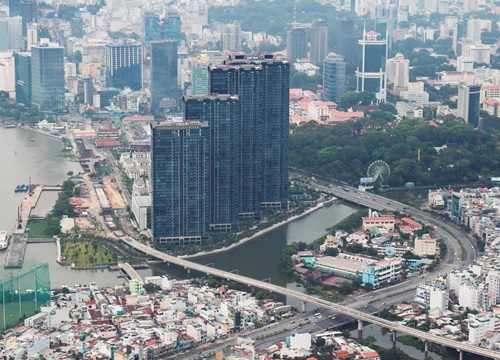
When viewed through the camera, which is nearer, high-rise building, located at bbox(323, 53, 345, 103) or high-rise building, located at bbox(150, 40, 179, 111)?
high-rise building, located at bbox(150, 40, 179, 111)

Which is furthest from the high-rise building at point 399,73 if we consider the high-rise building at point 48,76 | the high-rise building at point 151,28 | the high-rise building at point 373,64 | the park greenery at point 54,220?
the park greenery at point 54,220

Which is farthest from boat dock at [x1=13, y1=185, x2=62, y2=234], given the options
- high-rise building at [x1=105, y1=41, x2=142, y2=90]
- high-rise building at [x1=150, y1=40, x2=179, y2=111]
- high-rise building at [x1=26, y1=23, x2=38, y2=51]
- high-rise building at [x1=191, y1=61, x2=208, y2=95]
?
high-rise building at [x1=26, y1=23, x2=38, y2=51]

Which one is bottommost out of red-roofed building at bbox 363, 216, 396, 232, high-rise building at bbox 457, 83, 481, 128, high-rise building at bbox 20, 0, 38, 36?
red-roofed building at bbox 363, 216, 396, 232

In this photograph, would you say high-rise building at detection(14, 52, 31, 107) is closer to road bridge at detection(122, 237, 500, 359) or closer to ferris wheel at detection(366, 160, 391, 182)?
ferris wheel at detection(366, 160, 391, 182)

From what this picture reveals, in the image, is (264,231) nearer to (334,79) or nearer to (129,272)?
(129,272)

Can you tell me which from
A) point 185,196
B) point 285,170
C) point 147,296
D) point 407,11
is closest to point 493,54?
point 407,11
